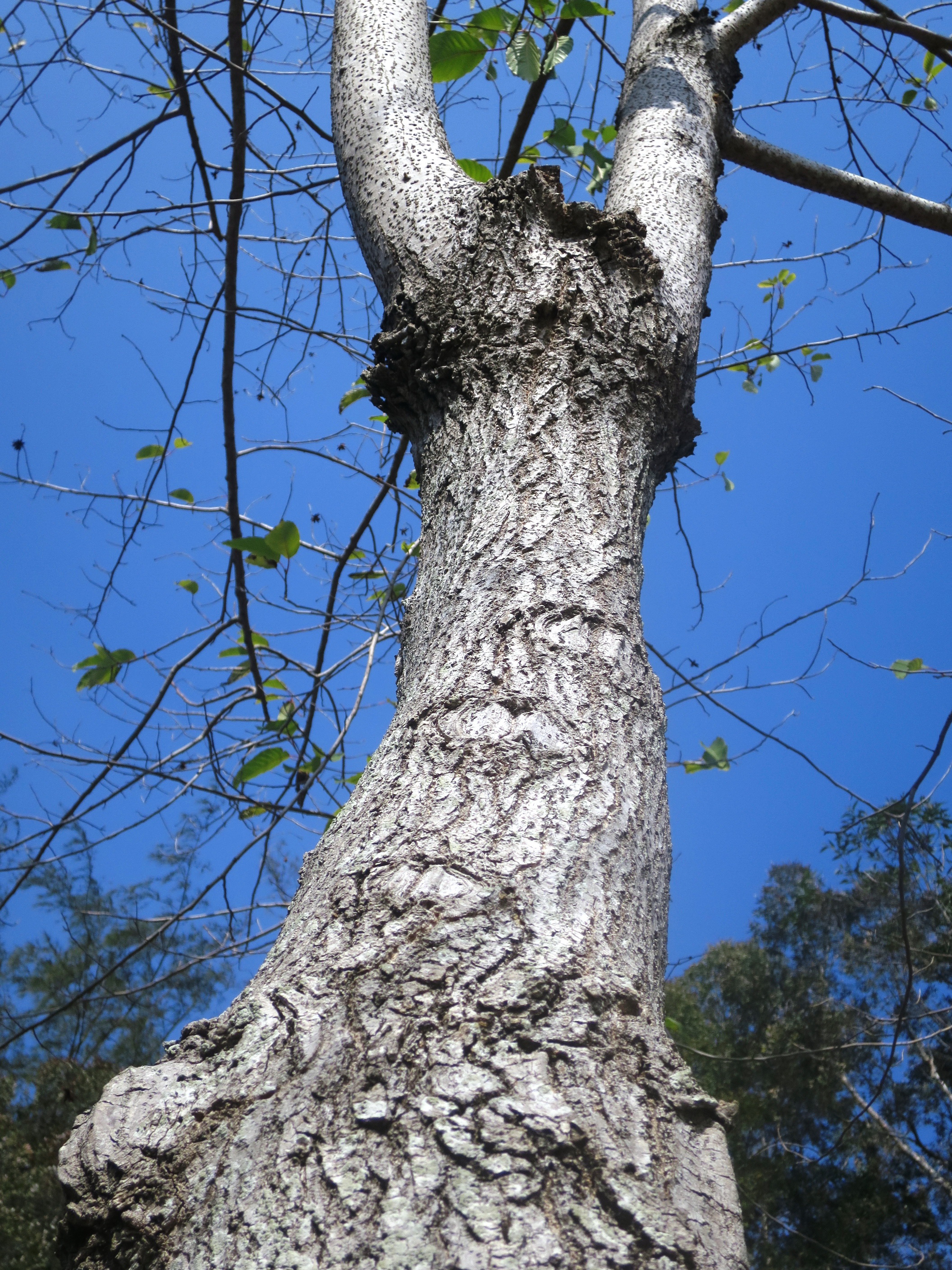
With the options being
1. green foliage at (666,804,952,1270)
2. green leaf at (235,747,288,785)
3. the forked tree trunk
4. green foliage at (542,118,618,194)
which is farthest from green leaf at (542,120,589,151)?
green foliage at (666,804,952,1270)

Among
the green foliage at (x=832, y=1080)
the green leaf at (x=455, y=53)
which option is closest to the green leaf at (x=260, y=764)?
the green leaf at (x=455, y=53)

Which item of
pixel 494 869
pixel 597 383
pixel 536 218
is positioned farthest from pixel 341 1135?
pixel 536 218

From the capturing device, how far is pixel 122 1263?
446 mm

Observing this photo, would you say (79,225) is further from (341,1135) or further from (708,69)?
(341,1135)

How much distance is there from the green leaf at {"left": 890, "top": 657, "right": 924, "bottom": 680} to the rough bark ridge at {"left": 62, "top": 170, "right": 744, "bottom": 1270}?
102cm

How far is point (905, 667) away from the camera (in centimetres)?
162

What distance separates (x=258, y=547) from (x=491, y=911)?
1.09 metres

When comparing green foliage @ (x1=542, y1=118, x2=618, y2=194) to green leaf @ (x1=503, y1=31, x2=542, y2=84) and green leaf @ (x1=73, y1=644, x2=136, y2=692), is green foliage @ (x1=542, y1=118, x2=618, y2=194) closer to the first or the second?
green leaf @ (x1=503, y1=31, x2=542, y2=84)

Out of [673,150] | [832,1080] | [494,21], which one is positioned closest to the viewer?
[673,150]

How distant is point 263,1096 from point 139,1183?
8 centimetres

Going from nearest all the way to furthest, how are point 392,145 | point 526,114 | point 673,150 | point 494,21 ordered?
point 392,145 → point 673,150 → point 494,21 → point 526,114

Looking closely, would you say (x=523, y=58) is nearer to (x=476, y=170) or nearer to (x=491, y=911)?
(x=476, y=170)

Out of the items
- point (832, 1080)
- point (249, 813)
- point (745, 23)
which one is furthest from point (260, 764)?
point (832, 1080)

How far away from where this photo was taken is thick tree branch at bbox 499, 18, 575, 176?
64.9 inches
